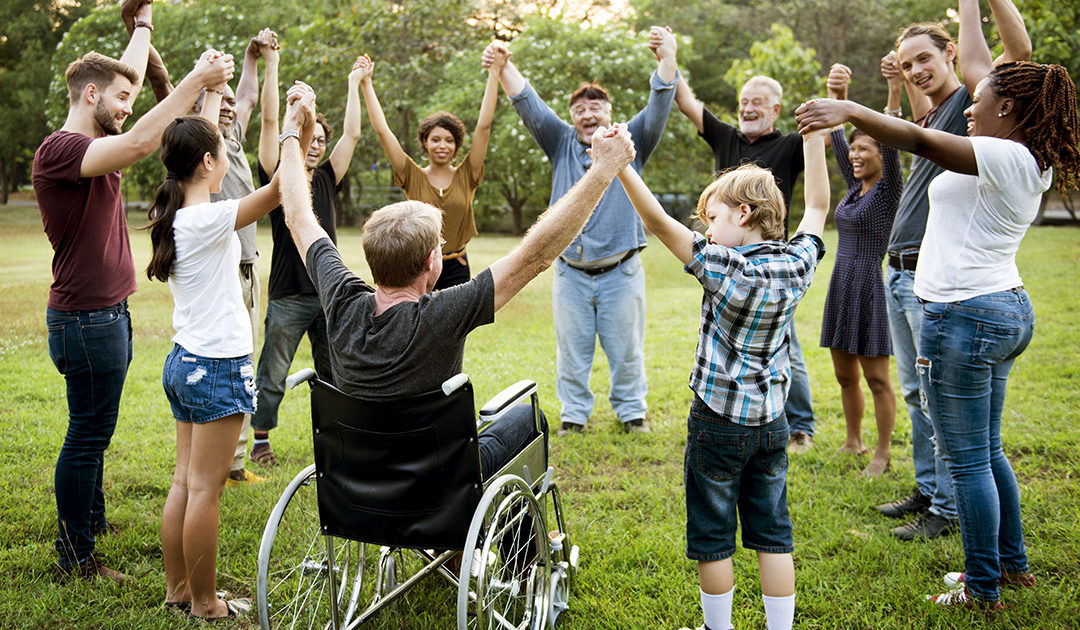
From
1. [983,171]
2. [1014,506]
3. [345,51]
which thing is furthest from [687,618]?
[345,51]

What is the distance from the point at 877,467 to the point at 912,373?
69cm

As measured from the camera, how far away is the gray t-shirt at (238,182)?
396 cm

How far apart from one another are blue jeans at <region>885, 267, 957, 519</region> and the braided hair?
0.92 metres

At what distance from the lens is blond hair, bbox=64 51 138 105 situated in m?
2.82

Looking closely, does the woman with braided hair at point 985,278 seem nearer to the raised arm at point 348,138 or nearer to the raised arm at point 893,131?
the raised arm at point 893,131

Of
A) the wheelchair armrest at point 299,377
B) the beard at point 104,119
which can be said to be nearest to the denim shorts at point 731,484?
the wheelchair armrest at point 299,377

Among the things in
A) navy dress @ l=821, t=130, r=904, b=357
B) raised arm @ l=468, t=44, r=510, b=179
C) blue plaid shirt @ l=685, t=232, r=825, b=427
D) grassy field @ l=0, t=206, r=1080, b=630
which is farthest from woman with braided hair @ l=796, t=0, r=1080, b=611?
raised arm @ l=468, t=44, r=510, b=179

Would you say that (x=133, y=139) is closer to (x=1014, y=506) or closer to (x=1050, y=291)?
(x=1014, y=506)

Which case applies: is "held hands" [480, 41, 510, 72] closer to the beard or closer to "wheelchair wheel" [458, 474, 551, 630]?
the beard

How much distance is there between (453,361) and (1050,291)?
10.1 m

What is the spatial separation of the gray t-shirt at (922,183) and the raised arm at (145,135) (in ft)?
9.11

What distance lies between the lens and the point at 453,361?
2172mm

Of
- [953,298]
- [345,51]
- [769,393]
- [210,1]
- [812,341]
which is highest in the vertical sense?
[210,1]

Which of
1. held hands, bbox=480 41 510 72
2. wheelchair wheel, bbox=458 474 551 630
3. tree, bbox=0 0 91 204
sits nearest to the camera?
wheelchair wheel, bbox=458 474 551 630
